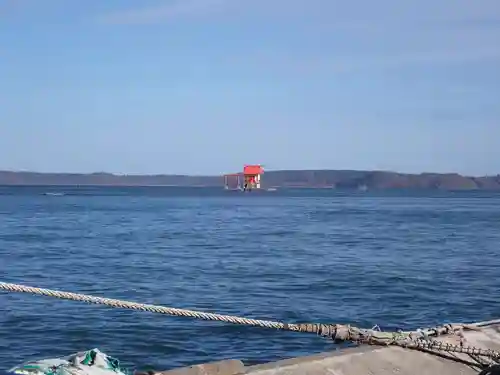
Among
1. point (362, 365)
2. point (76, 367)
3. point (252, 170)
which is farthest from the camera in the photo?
point (252, 170)

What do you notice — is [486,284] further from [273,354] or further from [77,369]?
[77,369]

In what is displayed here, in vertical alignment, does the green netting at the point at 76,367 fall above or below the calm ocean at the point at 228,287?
above

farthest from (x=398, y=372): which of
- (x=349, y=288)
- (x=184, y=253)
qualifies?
(x=184, y=253)

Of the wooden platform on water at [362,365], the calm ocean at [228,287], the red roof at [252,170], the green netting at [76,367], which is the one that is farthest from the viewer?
the red roof at [252,170]

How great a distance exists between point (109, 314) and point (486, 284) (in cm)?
1362

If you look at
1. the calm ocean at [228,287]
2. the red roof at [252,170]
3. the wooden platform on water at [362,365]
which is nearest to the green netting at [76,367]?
the wooden platform on water at [362,365]

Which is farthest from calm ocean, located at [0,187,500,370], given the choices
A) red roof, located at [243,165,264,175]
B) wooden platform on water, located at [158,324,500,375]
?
red roof, located at [243,165,264,175]

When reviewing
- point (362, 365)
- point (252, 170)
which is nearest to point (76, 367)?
point (362, 365)

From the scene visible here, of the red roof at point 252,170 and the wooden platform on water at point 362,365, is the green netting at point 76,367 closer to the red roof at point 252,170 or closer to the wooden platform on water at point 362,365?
the wooden platform on water at point 362,365

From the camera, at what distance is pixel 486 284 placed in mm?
25172

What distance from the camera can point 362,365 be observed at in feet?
27.9

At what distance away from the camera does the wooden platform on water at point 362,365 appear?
8188 mm

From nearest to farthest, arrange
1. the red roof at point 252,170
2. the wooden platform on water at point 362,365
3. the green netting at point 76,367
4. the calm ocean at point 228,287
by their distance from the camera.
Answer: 1. the green netting at point 76,367
2. the wooden platform on water at point 362,365
3. the calm ocean at point 228,287
4. the red roof at point 252,170

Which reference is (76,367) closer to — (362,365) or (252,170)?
(362,365)
